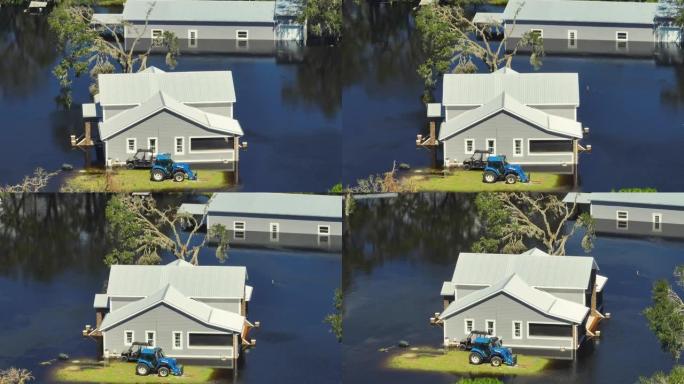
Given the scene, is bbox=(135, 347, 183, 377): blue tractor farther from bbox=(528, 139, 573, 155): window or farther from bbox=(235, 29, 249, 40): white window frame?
bbox=(528, 139, 573, 155): window

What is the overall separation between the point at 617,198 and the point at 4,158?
674 centimetres

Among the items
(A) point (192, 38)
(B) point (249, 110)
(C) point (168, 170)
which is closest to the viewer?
(C) point (168, 170)

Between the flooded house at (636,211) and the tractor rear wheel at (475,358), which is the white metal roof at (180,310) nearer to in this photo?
the tractor rear wheel at (475,358)

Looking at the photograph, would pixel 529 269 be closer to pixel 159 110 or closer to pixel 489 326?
pixel 489 326

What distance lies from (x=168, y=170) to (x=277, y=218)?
5.67 feet

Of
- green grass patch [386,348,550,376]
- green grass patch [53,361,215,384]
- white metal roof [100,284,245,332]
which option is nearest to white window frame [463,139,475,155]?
green grass patch [386,348,550,376]

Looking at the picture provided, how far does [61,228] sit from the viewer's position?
23609 mm

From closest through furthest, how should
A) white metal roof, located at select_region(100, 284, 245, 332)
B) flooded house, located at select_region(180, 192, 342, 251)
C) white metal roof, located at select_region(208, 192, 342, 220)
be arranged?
white metal roof, located at select_region(100, 284, 245, 332), white metal roof, located at select_region(208, 192, 342, 220), flooded house, located at select_region(180, 192, 342, 251)

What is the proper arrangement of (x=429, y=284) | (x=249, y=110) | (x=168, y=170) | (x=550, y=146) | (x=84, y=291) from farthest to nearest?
1. (x=84, y=291)
2. (x=429, y=284)
3. (x=249, y=110)
4. (x=168, y=170)
5. (x=550, y=146)

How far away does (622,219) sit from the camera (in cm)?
2258

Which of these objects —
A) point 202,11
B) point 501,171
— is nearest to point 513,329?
point 501,171

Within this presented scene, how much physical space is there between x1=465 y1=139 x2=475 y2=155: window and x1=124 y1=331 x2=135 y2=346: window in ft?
13.9

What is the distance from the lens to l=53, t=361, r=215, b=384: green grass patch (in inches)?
899

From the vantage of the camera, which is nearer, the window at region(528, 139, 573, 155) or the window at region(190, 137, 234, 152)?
the window at region(528, 139, 573, 155)
